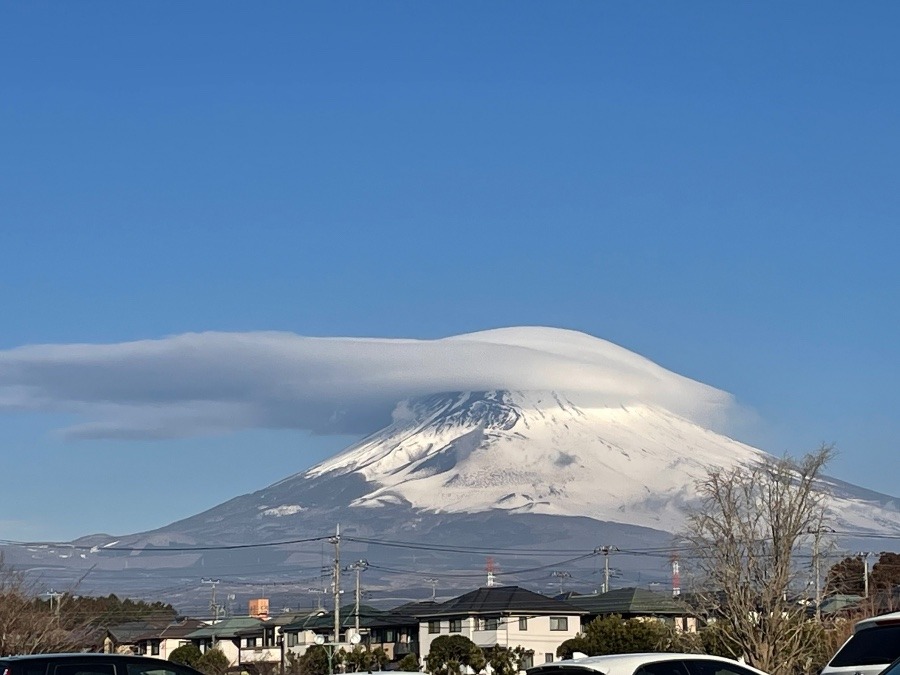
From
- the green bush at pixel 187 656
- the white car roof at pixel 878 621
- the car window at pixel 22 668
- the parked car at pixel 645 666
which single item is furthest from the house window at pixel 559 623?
the car window at pixel 22 668

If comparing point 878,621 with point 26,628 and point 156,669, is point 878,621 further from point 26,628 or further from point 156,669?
point 26,628

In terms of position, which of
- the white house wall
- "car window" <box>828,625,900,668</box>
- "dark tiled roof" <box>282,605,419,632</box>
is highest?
"dark tiled roof" <box>282,605,419,632</box>

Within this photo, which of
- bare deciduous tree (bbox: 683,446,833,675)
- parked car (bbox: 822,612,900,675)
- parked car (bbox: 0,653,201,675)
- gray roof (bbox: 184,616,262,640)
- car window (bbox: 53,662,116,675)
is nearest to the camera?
parked car (bbox: 822,612,900,675)

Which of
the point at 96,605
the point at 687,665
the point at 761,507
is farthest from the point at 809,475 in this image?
the point at 96,605

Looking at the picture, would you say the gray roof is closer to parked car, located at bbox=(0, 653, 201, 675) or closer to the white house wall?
the white house wall

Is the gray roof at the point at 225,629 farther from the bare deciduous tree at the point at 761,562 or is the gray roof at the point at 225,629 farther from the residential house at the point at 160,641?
the bare deciduous tree at the point at 761,562

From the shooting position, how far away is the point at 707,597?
3438cm

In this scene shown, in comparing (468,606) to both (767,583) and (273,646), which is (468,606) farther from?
(767,583)

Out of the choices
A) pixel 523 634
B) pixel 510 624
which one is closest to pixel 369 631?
pixel 510 624

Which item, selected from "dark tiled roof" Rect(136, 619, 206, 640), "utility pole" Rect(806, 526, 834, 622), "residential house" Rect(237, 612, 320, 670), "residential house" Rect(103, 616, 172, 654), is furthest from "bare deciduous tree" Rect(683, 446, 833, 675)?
"dark tiled roof" Rect(136, 619, 206, 640)

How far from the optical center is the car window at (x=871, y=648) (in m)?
16.5

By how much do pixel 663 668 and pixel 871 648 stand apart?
9.43 ft

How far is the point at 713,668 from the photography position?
15883 millimetres

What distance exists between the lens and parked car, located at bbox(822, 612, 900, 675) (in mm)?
16453
